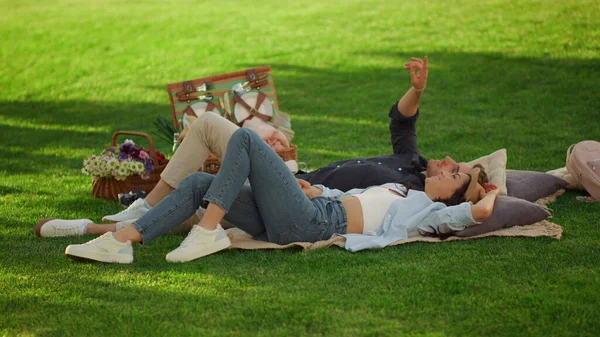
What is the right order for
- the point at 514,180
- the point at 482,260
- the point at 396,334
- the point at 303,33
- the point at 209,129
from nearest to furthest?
the point at 396,334
the point at 482,260
the point at 209,129
the point at 514,180
the point at 303,33

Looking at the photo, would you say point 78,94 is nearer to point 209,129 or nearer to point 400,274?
point 209,129

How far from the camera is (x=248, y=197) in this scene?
14.7ft

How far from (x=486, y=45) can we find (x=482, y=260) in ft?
27.3

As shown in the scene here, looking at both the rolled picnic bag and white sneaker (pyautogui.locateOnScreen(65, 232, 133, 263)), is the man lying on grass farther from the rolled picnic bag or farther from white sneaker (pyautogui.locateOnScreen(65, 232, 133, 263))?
the rolled picnic bag

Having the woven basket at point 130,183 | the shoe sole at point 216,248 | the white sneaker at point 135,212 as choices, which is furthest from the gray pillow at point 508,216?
the woven basket at point 130,183

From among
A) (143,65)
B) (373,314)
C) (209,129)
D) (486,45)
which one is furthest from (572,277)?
(143,65)

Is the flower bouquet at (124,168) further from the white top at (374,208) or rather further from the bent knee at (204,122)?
the white top at (374,208)

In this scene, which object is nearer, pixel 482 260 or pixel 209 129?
pixel 482 260

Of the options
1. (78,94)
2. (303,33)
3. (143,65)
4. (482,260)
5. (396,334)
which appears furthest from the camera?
(303,33)

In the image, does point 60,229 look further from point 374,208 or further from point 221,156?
point 374,208

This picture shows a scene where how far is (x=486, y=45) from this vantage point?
12.1 meters

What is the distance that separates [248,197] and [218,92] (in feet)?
8.25

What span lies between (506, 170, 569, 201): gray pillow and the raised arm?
87 cm

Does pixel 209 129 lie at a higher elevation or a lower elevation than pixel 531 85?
higher
